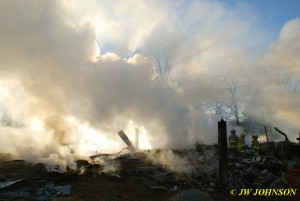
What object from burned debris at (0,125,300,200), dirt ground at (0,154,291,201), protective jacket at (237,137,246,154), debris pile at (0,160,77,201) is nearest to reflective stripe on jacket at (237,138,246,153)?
protective jacket at (237,137,246,154)

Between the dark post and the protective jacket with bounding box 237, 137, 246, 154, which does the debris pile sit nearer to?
the dark post

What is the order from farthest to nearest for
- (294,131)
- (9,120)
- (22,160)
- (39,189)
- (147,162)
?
(294,131), (9,120), (147,162), (22,160), (39,189)

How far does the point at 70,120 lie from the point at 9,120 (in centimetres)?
602

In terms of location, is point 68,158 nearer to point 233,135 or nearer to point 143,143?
point 143,143

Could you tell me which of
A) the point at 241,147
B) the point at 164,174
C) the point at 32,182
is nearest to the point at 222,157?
the point at 164,174

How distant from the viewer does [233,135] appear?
17391 millimetres

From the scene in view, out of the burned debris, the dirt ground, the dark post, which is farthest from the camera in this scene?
the dark post

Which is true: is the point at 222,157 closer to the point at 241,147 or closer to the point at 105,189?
the point at 105,189

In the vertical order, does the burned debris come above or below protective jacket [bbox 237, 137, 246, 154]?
below

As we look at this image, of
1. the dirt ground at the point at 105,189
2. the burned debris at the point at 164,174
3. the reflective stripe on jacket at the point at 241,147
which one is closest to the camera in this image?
the burned debris at the point at 164,174

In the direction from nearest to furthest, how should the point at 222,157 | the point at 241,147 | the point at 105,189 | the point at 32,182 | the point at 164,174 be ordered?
the point at 32,182, the point at 105,189, the point at 222,157, the point at 164,174, the point at 241,147

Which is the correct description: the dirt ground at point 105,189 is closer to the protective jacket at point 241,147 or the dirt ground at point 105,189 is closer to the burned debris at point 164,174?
the burned debris at point 164,174

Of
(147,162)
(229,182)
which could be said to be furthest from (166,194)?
(147,162)

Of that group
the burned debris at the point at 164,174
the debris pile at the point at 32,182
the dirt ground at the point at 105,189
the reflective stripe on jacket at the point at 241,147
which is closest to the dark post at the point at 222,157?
the burned debris at the point at 164,174
